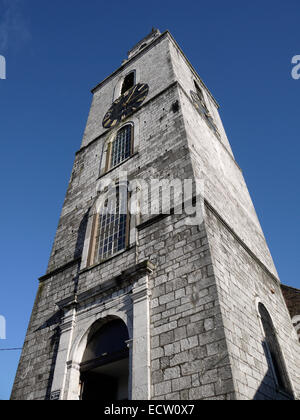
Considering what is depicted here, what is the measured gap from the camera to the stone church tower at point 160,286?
250 inches

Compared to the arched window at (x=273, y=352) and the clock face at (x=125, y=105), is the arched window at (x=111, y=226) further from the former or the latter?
the clock face at (x=125, y=105)

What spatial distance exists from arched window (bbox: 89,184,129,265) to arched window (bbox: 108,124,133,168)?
165 cm

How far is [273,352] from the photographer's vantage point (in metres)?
8.36

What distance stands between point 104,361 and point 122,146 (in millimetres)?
7878

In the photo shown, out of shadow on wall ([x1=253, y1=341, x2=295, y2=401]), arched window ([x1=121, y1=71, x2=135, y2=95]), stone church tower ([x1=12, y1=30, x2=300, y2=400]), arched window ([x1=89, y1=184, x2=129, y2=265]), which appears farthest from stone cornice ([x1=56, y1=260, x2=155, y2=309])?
arched window ([x1=121, y1=71, x2=135, y2=95])

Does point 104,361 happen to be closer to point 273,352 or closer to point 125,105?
point 273,352

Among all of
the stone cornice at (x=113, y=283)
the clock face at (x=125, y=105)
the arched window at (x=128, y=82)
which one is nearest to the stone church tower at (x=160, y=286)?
the stone cornice at (x=113, y=283)

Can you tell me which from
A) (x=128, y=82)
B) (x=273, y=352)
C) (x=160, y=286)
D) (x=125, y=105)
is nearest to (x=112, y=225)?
(x=160, y=286)

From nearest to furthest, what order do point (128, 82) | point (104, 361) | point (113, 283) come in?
point (104, 361) < point (113, 283) < point (128, 82)

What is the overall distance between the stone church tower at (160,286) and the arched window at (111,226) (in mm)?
43

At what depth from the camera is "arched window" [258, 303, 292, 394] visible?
783 cm

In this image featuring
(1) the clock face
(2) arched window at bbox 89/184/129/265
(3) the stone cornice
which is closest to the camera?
(3) the stone cornice

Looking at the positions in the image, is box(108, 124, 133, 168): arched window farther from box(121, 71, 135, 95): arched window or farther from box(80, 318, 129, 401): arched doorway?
box(80, 318, 129, 401): arched doorway
